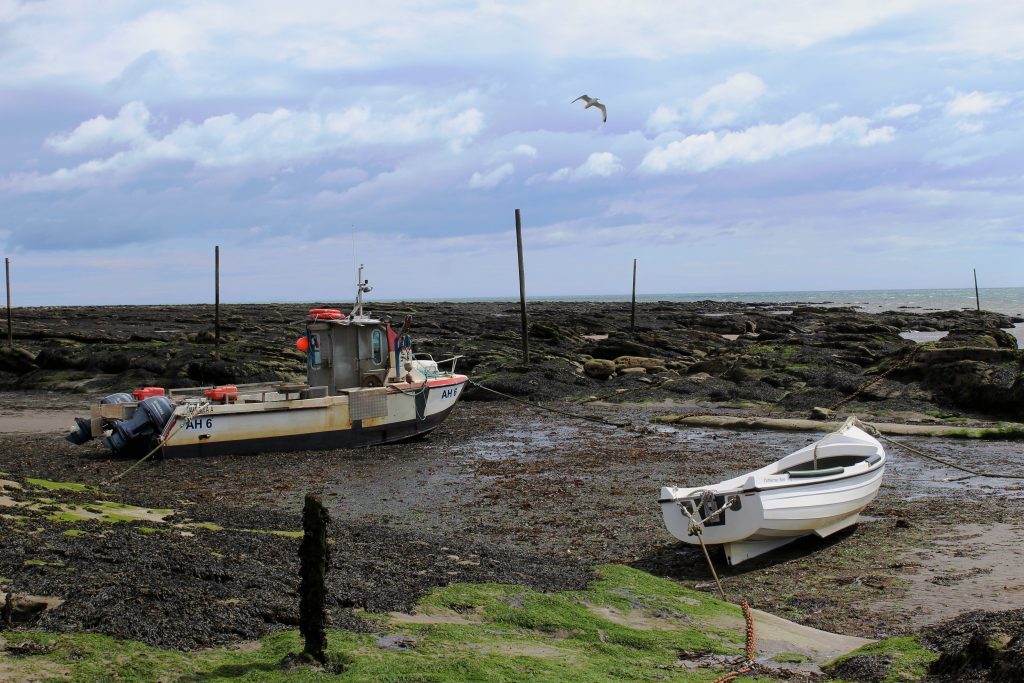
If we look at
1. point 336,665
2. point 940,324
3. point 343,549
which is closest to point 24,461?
point 343,549

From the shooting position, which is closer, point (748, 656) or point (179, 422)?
point (748, 656)

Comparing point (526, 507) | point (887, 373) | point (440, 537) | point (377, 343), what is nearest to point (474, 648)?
point (440, 537)

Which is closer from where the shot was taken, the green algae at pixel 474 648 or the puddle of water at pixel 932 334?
the green algae at pixel 474 648

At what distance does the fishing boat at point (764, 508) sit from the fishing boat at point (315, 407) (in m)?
9.76

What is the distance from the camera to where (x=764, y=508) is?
10008 millimetres

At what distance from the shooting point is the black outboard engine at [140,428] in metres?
16.3

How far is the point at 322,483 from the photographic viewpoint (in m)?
15.1

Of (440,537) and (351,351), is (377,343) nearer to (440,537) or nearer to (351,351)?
(351,351)

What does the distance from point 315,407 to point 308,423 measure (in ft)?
1.22

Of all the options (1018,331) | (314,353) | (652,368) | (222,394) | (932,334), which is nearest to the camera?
(222,394)

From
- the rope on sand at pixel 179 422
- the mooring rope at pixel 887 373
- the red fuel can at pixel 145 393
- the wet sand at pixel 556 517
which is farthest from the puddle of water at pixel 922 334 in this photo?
the red fuel can at pixel 145 393

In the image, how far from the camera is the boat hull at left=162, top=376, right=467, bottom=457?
1677cm

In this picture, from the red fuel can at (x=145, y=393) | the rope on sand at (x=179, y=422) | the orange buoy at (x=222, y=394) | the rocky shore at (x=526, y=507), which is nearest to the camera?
the rocky shore at (x=526, y=507)

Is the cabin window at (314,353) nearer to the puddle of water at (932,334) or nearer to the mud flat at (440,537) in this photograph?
the mud flat at (440,537)
